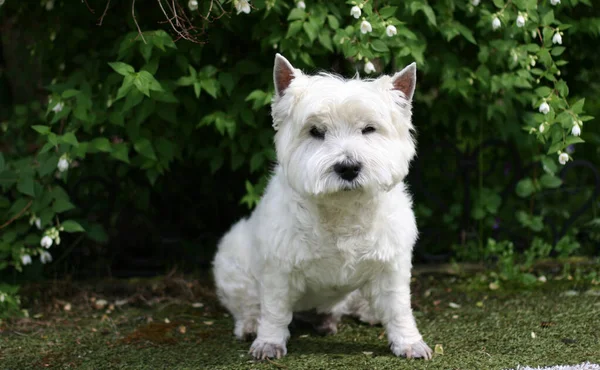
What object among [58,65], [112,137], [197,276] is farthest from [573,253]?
[58,65]

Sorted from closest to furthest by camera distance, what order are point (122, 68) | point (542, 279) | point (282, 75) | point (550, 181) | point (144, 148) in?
point (282, 75) → point (122, 68) → point (144, 148) → point (542, 279) → point (550, 181)

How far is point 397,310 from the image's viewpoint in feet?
11.8

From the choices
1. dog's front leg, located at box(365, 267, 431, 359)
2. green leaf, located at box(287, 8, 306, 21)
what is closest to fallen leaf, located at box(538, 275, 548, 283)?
dog's front leg, located at box(365, 267, 431, 359)

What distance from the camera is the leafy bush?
395cm

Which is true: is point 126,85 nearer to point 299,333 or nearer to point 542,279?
point 299,333

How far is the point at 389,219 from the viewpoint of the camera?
3492 mm

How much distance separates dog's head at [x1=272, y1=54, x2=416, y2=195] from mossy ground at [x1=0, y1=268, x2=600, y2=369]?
96 centimetres

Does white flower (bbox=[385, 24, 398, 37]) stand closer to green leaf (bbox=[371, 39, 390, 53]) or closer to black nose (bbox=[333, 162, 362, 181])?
green leaf (bbox=[371, 39, 390, 53])

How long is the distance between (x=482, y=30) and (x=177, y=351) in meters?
2.59

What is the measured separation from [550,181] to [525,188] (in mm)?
178

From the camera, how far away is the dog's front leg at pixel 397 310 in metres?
3.56

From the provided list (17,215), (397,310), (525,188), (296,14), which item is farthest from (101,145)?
(525,188)

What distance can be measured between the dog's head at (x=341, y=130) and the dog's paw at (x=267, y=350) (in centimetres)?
88

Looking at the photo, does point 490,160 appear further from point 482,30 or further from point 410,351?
point 410,351
